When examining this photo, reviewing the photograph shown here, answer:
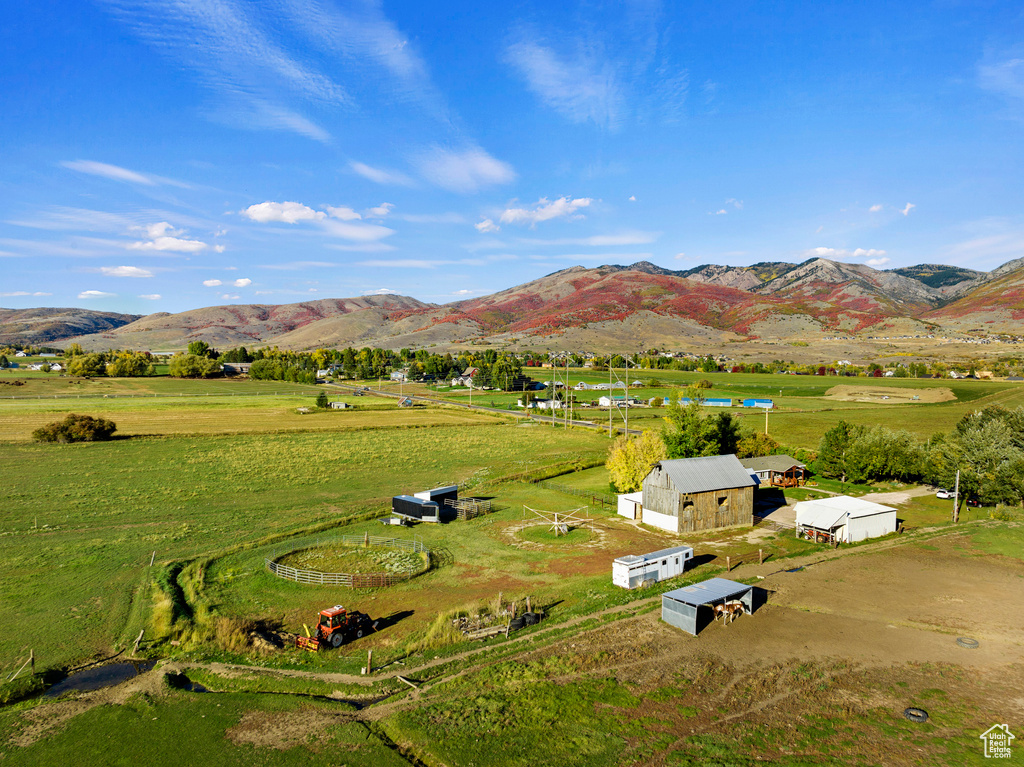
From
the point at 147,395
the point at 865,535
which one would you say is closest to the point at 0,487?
the point at 865,535

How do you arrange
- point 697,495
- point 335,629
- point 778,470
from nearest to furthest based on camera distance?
point 335,629
point 697,495
point 778,470

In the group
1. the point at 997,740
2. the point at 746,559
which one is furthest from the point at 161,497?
the point at 997,740

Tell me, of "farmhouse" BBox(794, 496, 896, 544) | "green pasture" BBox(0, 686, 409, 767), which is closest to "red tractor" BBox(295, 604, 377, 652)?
"green pasture" BBox(0, 686, 409, 767)

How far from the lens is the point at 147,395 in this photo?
11919 centimetres

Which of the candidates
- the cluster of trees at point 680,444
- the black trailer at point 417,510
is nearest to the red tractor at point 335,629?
the black trailer at point 417,510

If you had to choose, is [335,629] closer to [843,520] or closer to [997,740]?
[997,740]

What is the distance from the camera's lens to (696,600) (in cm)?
2444

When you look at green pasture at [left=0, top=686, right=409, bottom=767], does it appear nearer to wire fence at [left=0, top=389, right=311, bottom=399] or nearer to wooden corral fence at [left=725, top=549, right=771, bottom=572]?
wooden corral fence at [left=725, top=549, right=771, bottom=572]

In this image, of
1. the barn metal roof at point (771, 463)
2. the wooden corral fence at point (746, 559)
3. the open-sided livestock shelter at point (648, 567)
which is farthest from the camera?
the barn metal roof at point (771, 463)

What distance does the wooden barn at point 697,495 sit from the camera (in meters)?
38.7

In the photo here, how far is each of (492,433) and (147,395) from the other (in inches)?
3457

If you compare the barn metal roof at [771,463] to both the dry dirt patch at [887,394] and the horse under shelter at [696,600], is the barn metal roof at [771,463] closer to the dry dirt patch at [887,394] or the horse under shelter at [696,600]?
the horse under shelter at [696,600]

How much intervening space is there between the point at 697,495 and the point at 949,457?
28.6 metres

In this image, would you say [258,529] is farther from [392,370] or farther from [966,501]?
[392,370]
